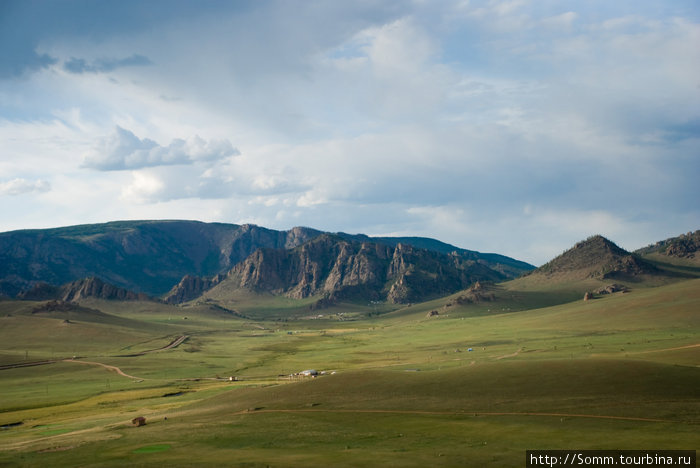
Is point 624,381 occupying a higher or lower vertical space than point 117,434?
higher

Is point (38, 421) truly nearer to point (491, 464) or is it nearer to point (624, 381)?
point (491, 464)

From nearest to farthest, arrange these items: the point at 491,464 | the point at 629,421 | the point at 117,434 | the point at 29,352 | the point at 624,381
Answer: the point at 491,464
the point at 629,421
the point at 117,434
the point at 624,381
the point at 29,352

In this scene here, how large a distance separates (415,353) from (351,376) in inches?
3202

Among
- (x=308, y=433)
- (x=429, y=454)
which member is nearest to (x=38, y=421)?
(x=308, y=433)

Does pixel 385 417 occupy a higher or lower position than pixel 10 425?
higher

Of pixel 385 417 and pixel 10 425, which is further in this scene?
pixel 10 425

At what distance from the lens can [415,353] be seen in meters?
169

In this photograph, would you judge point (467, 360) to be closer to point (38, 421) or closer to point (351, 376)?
point (351, 376)

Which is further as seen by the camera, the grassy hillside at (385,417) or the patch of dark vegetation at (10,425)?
the patch of dark vegetation at (10,425)

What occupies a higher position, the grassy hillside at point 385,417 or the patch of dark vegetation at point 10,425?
the grassy hillside at point 385,417

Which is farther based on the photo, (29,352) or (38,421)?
(29,352)

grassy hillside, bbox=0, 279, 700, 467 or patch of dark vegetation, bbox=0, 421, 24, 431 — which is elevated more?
grassy hillside, bbox=0, 279, 700, 467

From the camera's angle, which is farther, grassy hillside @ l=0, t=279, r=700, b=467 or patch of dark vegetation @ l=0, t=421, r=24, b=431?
patch of dark vegetation @ l=0, t=421, r=24, b=431

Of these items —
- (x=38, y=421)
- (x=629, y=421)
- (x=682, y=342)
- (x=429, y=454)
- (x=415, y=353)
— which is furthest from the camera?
(x=415, y=353)
